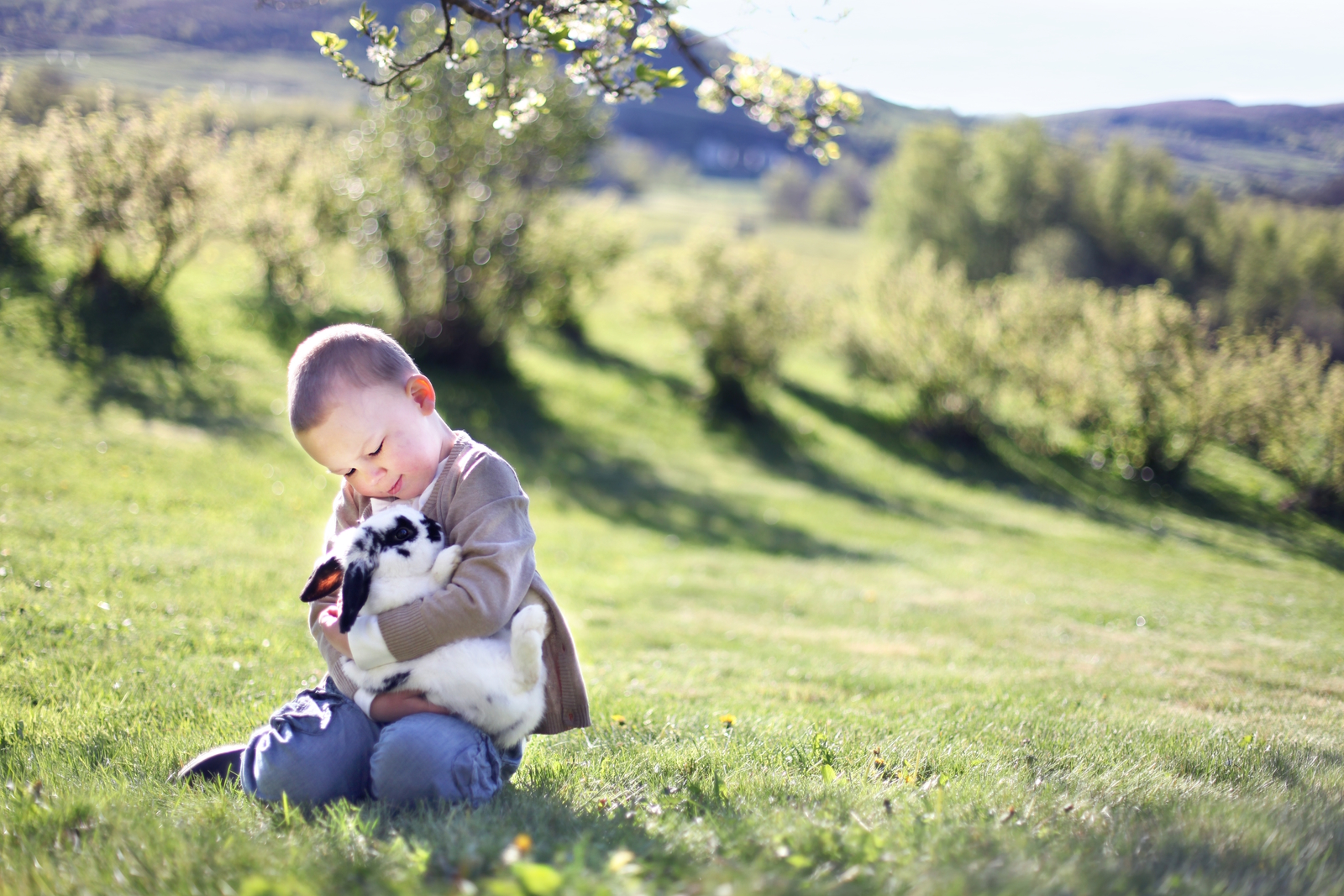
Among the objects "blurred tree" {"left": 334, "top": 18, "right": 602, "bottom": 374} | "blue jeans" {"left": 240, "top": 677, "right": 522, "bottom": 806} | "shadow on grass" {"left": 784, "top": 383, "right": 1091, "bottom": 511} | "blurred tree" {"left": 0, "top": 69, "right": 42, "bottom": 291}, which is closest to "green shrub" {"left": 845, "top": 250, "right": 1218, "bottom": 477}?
"shadow on grass" {"left": 784, "top": 383, "right": 1091, "bottom": 511}

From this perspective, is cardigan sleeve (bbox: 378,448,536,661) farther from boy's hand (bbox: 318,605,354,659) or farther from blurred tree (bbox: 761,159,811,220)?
blurred tree (bbox: 761,159,811,220)

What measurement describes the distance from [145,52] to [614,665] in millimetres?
15931

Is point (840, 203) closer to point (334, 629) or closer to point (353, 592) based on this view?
point (334, 629)

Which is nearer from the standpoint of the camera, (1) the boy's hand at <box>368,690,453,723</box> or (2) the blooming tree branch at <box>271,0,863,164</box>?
(1) the boy's hand at <box>368,690,453,723</box>

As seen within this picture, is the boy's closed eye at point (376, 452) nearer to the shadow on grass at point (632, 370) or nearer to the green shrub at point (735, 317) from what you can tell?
the green shrub at point (735, 317)

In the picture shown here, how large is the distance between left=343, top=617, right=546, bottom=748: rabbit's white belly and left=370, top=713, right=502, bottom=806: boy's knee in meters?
0.07

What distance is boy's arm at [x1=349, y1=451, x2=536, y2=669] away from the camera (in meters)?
2.77

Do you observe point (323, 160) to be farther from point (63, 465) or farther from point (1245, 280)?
point (1245, 280)

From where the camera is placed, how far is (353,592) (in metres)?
2.74

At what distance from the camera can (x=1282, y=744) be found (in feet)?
12.7

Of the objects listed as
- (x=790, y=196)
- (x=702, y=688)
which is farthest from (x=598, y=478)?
(x=790, y=196)

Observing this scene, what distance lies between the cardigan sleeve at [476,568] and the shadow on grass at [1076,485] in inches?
717

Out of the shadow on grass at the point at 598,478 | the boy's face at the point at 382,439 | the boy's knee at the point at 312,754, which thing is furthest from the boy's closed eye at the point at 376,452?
the shadow on grass at the point at 598,478

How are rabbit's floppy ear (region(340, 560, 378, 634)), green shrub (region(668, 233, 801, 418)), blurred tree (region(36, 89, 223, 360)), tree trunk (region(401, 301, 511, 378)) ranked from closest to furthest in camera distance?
1. rabbit's floppy ear (region(340, 560, 378, 634))
2. blurred tree (region(36, 89, 223, 360))
3. tree trunk (region(401, 301, 511, 378))
4. green shrub (region(668, 233, 801, 418))
